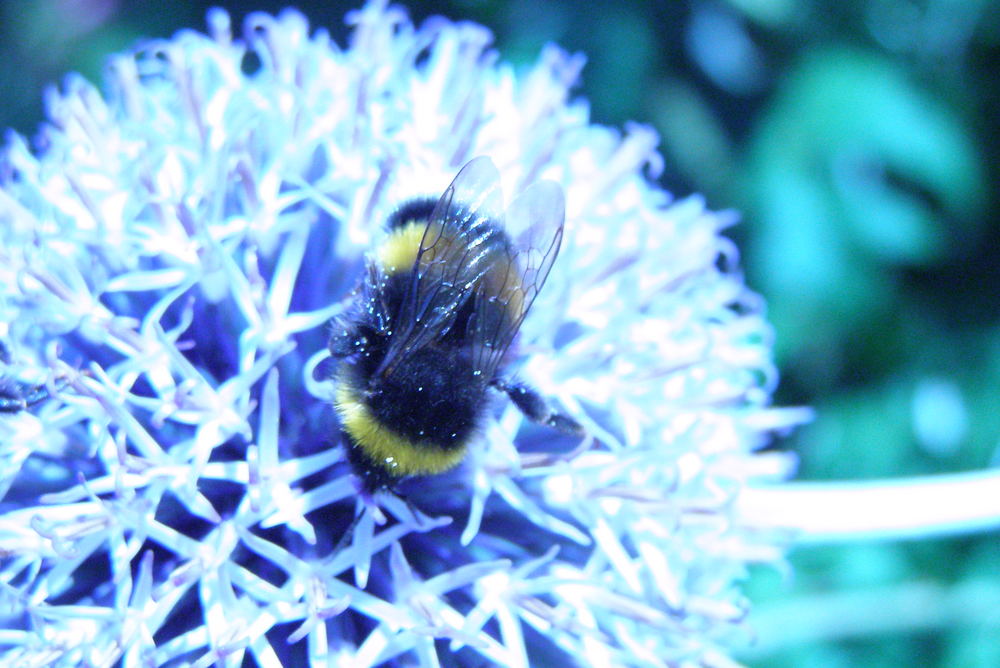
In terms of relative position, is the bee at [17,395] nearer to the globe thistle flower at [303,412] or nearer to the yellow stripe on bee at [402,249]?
the globe thistle flower at [303,412]

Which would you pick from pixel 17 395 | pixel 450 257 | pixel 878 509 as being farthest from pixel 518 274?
pixel 878 509

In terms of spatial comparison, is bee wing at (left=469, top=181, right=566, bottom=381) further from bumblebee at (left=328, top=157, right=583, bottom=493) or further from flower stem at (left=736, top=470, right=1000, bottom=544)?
flower stem at (left=736, top=470, right=1000, bottom=544)

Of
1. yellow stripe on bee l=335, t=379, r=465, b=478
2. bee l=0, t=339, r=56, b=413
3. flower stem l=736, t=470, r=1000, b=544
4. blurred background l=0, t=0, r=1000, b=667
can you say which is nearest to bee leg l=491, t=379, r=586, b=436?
yellow stripe on bee l=335, t=379, r=465, b=478

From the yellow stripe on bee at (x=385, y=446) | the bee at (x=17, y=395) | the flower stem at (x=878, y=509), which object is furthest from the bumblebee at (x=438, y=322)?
the flower stem at (x=878, y=509)

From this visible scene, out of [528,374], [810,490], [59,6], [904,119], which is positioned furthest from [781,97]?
[59,6]

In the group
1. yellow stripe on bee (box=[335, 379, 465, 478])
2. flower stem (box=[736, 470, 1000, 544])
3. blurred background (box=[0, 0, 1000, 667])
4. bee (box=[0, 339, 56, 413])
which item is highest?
blurred background (box=[0, 0, 1000, 667])

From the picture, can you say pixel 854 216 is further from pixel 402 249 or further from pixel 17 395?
pixel 17 395
